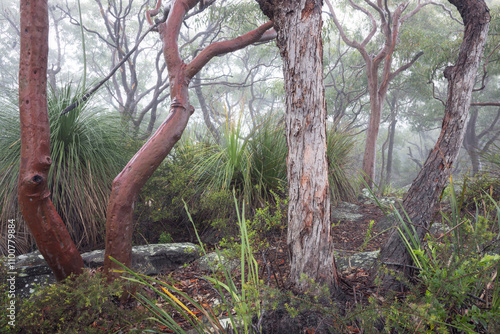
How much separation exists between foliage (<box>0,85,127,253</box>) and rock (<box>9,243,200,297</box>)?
0.54 meters

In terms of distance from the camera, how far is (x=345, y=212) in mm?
4539

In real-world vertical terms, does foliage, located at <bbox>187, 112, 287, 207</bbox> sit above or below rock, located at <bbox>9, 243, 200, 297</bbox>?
above

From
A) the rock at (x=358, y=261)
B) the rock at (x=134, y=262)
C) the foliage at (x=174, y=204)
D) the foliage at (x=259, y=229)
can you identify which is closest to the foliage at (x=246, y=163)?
the foliage at (x=174, y=204)

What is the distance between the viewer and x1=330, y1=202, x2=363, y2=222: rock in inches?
169

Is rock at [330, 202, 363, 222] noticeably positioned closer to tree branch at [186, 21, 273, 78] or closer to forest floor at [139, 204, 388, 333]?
forest floor at [139, 204, 388, 333]

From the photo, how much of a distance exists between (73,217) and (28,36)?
184 centimetres

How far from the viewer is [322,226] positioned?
1.68m

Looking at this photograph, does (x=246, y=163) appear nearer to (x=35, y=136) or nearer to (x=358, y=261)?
(x=358, y=261)

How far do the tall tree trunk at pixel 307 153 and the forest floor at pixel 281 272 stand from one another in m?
0.16

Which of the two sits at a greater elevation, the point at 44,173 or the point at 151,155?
the point at 151,155

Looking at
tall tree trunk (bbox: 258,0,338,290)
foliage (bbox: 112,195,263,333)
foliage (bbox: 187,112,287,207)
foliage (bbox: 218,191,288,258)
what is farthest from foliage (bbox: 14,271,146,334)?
foliage (bbox: 187,112,287,207)

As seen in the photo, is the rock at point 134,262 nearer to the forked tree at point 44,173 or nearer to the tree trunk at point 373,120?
the forked tree at point 44,173

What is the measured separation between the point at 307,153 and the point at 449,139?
4.10ft

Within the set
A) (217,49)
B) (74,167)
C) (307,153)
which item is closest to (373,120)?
(217,49)
